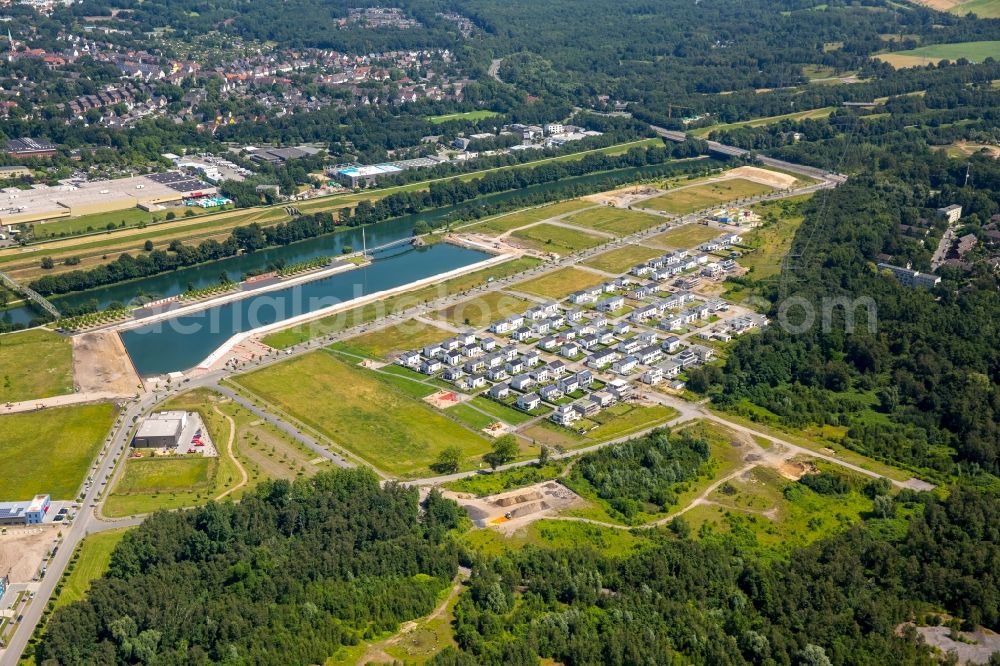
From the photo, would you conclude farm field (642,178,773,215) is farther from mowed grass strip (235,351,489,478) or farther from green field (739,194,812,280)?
mowed grass strip (235,351,489,478)

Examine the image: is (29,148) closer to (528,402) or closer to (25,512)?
(25,512)

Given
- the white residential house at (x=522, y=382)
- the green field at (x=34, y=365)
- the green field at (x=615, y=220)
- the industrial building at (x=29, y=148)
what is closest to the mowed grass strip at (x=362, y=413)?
the white residential house at (x=522, y=382)

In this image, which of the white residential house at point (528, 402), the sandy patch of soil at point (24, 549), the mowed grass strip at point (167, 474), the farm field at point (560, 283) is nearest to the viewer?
the sandy patch of soil at point (24, 549)

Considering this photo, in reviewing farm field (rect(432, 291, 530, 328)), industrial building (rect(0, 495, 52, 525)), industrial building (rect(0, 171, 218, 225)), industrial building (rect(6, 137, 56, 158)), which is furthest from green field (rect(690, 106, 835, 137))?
industrial building (rect(0, 495, 52, 525))

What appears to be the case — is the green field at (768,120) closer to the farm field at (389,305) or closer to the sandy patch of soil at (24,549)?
the farm field at (389,305)

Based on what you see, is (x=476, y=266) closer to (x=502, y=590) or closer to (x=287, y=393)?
(x=287, y=393)

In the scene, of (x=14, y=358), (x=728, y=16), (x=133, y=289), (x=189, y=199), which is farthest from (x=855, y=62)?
(x=14, y=358)

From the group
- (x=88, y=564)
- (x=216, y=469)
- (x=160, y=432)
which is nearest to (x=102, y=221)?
→ (x=160, y=432)
